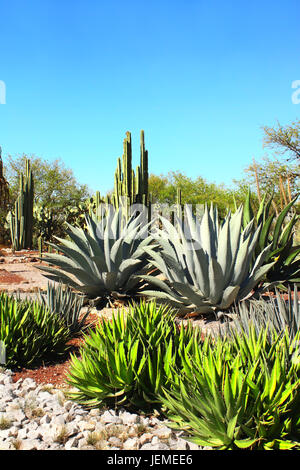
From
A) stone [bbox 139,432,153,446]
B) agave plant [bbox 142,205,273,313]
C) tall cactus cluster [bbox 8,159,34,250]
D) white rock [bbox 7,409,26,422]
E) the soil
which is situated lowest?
white rock [bbox 7,409,26,422]

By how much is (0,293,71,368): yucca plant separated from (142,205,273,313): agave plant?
64.1 inches

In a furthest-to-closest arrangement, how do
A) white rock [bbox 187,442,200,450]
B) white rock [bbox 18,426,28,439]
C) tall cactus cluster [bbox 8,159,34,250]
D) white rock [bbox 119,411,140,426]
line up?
tall cactus cluster [bbox 8,159,34,250], white rock [bbox 119,411,140,426], white rock [bbox 18,426,28,439], white rock [bbox 187,442,200,450]

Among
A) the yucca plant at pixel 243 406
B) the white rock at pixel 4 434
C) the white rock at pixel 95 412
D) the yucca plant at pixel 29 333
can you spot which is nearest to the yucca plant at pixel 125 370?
the white rock at pixel 95 412

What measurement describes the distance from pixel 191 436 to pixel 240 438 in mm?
392

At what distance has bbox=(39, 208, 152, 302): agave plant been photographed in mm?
6871

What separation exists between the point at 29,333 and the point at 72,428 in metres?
1.82

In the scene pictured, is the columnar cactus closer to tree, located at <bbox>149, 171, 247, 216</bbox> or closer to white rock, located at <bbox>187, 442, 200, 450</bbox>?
white rock, located at <bbox>187, 442, 200, 450</bbox>

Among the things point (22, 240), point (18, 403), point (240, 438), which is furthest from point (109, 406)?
point (22, 240)

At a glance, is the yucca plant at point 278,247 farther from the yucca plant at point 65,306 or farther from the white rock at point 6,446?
the white rock at point 6,446

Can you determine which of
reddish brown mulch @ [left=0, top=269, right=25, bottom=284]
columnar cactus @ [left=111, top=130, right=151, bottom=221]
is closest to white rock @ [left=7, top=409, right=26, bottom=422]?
reddish brown mulch @ [left=0, top=269, right=25, bottom=284]

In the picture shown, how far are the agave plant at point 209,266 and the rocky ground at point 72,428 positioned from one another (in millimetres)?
2335

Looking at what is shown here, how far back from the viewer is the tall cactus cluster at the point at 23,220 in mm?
22094

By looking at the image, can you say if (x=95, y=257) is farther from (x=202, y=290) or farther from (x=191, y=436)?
(x=191, y=436)

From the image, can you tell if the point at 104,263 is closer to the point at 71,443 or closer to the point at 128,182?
the point at 71,443
